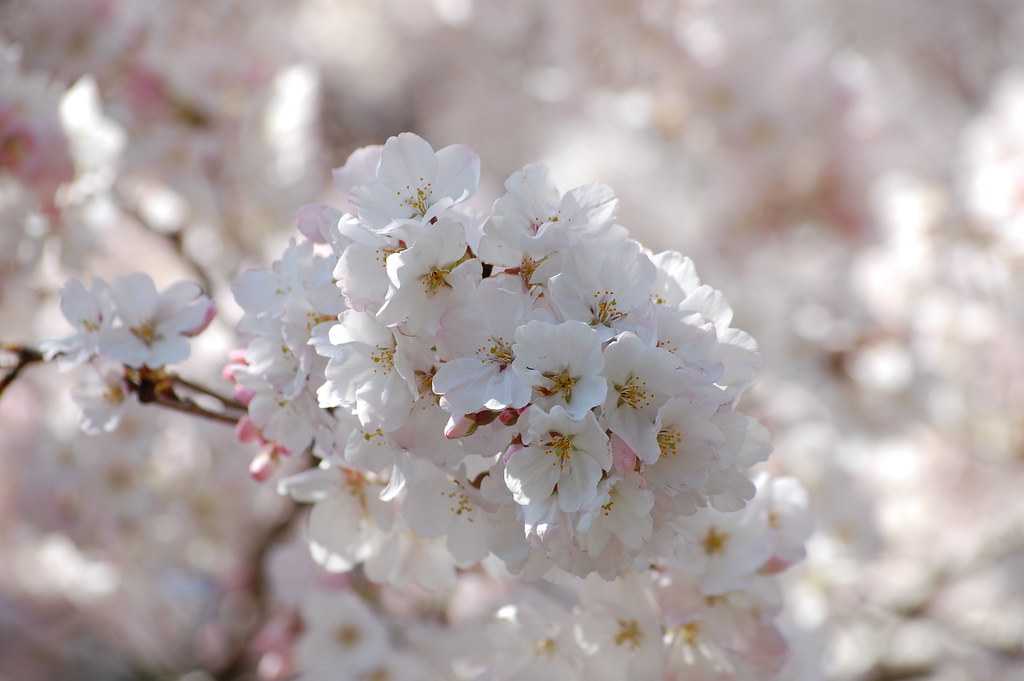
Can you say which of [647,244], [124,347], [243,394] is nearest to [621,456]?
[243,394]


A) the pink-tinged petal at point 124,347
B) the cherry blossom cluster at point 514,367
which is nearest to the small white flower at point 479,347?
the cherry blossom cluster at point 514,367

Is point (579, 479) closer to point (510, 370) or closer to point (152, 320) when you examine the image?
point (510, 370)

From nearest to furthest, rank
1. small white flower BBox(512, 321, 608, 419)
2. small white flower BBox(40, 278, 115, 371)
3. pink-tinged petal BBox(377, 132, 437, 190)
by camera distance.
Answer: small white flower BBox(512, 321, 608, 419) → pink-tinged petal BBox(377, 132, 437, 190) → small white flower BBox(40, 278, 115, 371)

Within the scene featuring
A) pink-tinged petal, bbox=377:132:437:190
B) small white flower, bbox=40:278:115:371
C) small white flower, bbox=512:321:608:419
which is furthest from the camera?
small white flower, bbox=40:278:115:371

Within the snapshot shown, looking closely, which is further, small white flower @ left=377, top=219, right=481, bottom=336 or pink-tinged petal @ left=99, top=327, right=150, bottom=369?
pink-tinged petal @ left=99, top=327, right=150, bottom=369

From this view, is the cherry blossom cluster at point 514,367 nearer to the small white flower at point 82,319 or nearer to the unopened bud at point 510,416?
the unopened bud at point 510,416

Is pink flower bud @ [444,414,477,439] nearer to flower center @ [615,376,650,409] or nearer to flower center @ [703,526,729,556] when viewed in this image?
flower center @ [615,376,650,409]

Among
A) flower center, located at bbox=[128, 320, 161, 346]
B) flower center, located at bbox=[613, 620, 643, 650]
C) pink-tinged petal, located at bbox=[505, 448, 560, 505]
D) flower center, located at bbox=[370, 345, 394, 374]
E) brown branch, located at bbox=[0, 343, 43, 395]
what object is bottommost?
brown branch, located at bbox=[0, 343, 43, 395]

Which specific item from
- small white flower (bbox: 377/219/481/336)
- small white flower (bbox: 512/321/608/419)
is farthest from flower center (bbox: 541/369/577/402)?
small white flower (bbox: 377/219/481/336)

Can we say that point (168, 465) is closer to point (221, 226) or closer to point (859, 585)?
point (221, 226)
